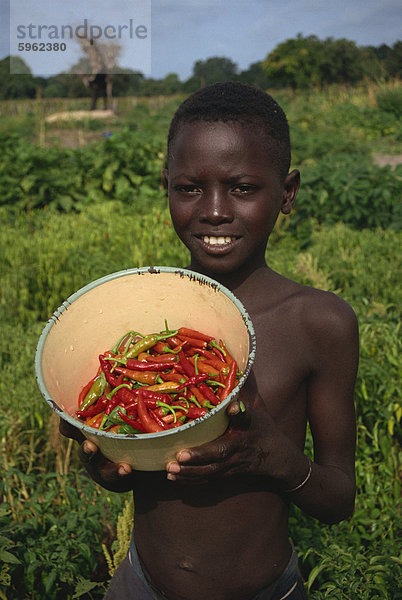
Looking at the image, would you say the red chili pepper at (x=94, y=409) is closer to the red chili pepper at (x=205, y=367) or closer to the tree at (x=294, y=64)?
the red chili pepper at (x=205, y=367)

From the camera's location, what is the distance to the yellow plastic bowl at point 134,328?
1.05m

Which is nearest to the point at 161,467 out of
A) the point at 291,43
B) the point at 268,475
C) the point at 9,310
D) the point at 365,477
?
the point at 268,475

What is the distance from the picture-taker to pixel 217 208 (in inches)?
54.4

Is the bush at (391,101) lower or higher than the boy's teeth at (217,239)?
higher

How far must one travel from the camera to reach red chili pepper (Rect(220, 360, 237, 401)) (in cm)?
116

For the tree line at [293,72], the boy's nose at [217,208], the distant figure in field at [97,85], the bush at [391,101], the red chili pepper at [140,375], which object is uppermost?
the tree line at [293,72]

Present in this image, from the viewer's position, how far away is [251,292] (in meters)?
1.62

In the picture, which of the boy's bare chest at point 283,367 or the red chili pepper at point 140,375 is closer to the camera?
the red chili pepper at point 140,375

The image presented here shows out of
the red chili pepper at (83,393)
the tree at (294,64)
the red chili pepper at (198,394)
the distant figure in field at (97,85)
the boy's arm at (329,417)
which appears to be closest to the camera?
the red chili pepper at (198,394)

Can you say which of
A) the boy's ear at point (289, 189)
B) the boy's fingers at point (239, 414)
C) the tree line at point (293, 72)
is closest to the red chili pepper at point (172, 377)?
the boy's fingers at point (239, 414)

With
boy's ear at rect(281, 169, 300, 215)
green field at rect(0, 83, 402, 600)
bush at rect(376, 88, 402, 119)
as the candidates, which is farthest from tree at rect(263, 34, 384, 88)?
boy's ear at rect(281, 169, 300, 215)

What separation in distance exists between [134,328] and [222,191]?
45 centimetres

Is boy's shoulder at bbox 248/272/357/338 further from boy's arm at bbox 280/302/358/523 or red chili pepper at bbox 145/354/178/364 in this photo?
red chili pepper at bbox 145/354/178/364

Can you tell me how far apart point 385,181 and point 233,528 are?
7.26m
